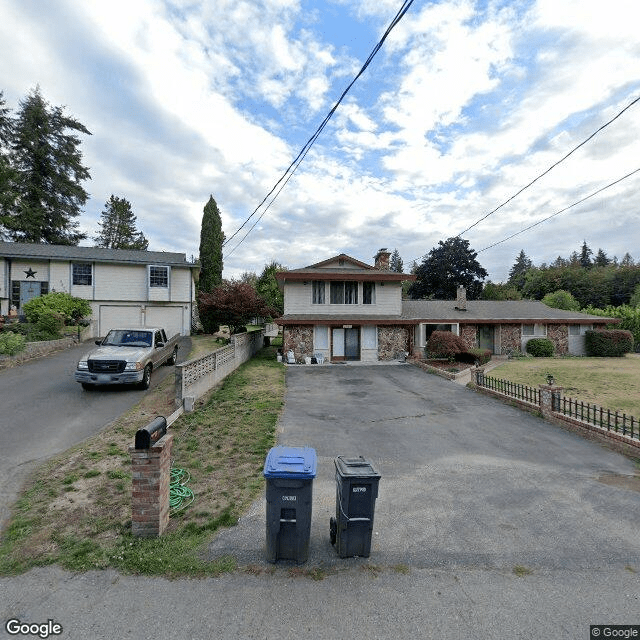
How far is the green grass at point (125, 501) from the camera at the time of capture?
347cm

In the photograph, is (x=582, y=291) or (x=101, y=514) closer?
(x=101, y=514)

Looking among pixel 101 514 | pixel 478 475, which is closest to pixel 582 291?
pixel 478 475

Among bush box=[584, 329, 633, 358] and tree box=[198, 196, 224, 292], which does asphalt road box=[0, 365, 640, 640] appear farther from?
tree box=[198, 196, 224, 292]

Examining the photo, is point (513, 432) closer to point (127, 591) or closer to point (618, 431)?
point (618, 431)

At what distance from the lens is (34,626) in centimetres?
274

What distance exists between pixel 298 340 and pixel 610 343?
69.1ft

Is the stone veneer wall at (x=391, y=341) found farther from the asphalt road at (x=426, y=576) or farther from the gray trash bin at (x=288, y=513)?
the gray trash bin at (x=288, y=513)

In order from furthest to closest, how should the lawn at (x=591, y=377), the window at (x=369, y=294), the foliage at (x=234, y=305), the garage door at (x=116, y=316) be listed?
the garage door at (x=116, y=316) < the foliage at (x=234, y=305) < the window at (x=369, y=294) < the lawn at (x=591, y=377)

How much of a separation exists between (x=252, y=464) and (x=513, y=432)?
6.13 meters

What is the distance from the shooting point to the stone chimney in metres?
24.5

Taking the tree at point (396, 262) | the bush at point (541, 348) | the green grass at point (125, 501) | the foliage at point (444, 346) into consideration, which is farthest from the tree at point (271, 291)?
the tree at point (396, 262)

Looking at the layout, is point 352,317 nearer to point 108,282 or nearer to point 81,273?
point 108,282

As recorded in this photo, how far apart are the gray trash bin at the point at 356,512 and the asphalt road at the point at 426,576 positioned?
13 centimetres

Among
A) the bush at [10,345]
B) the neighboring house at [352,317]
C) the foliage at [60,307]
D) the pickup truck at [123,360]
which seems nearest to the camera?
the pickup truck at [123,360]
